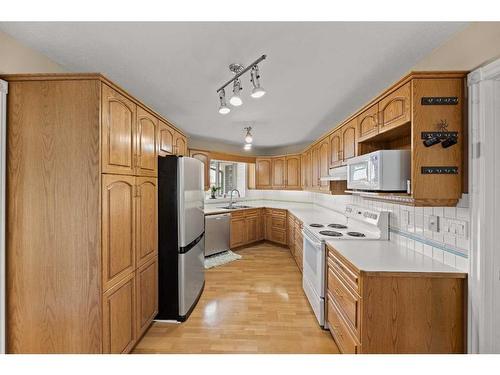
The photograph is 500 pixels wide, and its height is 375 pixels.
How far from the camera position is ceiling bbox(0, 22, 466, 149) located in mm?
1412

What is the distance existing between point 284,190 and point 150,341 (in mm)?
4226

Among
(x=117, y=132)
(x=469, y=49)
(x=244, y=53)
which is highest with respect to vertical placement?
(x=244, y=53)

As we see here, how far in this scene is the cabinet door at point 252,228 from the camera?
4.99 m

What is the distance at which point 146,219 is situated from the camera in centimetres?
207

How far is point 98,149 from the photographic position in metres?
1.45

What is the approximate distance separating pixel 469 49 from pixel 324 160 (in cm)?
206

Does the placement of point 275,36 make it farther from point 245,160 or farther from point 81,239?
point 245,160

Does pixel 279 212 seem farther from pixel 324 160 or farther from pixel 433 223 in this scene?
pixel 433 223

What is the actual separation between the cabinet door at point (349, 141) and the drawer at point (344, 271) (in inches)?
43.1

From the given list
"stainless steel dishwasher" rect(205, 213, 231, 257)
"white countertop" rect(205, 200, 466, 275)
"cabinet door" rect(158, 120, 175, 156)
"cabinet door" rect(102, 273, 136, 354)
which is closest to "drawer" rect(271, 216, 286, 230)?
"stainless steel dishwasher" rect(205, 213, 231, 257)

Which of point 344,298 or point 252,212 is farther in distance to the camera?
point 252,212

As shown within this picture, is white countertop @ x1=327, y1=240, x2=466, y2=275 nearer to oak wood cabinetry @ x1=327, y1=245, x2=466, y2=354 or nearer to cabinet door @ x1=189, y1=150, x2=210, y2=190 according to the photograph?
oak wood cabinetry @ x1=327, y1=245, x2=466, y2=354

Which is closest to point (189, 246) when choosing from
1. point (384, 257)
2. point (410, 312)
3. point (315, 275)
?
point (315, 275)

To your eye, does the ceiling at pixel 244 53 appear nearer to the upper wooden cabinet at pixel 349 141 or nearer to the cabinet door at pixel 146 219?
the upper wooden cabinet at pixel 349 141
